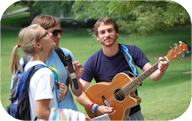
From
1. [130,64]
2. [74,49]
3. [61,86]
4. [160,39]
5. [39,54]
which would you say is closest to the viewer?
[39,54]

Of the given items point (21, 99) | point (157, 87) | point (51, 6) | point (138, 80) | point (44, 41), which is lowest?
point (157, 87)

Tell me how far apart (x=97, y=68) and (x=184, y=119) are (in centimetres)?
327

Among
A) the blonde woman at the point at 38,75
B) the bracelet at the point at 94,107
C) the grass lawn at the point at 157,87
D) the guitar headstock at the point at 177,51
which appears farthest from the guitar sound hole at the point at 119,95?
the grass lawn at the point at 157,87

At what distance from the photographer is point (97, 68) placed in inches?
138

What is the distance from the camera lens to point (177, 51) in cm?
321

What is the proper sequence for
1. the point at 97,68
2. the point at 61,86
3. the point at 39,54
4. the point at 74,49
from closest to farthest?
the point at 39,54 < the point at 61,86 < the point at 97,68 < the point at 74,49

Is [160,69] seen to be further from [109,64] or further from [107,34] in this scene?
[107,34]

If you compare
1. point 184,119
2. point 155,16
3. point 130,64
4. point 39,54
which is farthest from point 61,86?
point 155,16

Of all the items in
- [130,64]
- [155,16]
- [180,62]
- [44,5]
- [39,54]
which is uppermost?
[44,5]

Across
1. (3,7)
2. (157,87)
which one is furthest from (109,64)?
(3,7)

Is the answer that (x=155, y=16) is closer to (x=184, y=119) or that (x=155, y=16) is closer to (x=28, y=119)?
(x=184, y=119)

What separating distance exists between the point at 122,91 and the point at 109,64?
1.33 feet

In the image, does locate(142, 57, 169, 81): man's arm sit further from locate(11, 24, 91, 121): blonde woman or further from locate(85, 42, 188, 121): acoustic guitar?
locate(11, 24, 91, 121): blonde woman

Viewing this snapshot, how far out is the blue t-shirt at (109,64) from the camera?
3.40m
